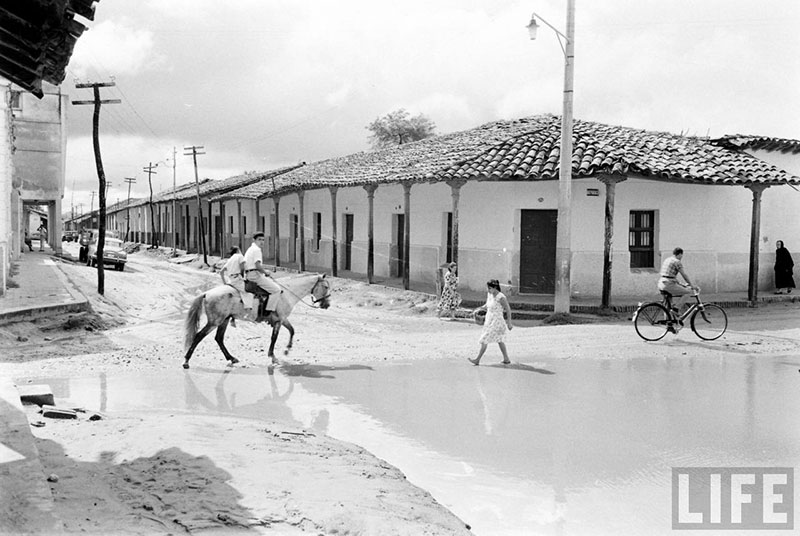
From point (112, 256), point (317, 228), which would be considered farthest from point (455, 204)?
point (112, 256)

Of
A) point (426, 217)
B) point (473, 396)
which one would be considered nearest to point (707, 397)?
point (473, 396)

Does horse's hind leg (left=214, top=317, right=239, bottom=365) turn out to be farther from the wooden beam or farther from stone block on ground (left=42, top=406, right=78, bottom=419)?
the wooden beam

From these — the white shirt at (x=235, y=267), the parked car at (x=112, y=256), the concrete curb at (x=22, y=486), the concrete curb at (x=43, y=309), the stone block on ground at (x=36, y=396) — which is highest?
the white shirt at (x=235, y=267)

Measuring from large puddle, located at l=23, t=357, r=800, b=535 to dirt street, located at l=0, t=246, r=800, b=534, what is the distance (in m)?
0.56

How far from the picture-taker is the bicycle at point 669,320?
40.3 feet

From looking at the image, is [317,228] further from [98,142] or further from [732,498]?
[732,498]

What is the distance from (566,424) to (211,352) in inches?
243

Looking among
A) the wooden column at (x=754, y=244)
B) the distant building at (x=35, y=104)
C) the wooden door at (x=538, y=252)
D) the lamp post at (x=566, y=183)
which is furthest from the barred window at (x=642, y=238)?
the distant building at (x=35, y=104)

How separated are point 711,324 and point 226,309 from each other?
849 centimetres

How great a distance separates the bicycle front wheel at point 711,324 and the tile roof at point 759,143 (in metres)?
8.83

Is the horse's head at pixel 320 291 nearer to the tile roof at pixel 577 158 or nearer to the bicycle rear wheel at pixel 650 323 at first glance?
the bicycle rear wheel at pixel 650 323

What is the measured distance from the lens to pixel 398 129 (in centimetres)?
5412

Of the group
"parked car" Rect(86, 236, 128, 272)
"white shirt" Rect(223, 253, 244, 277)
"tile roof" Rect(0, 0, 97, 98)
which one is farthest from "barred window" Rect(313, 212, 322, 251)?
"tile roof" Rect(0, 0, 97, 98)

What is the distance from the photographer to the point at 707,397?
852cm
